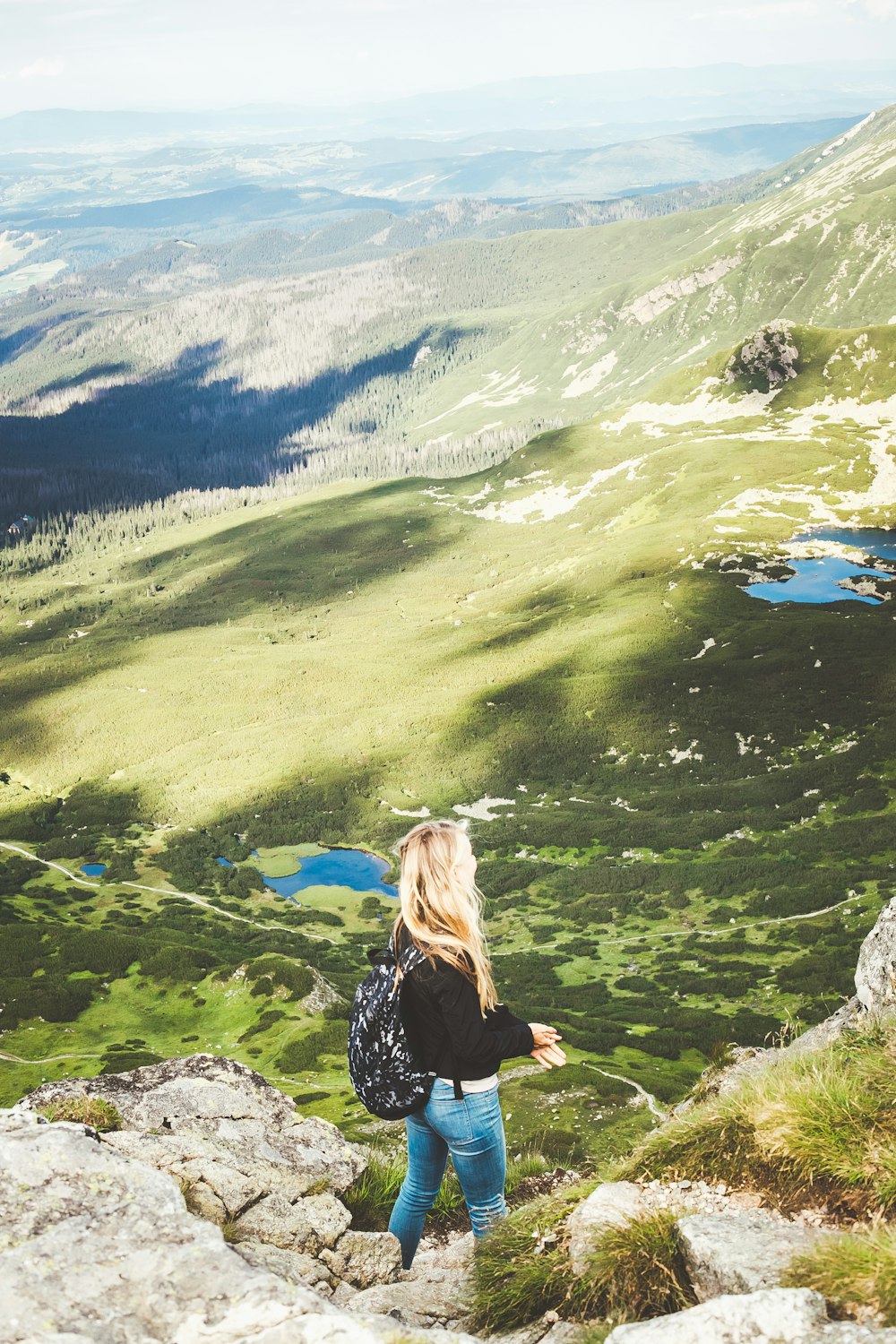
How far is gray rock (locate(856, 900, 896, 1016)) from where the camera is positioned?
15.4m

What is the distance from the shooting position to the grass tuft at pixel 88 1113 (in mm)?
11598

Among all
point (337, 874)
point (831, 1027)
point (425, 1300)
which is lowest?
point (337, 874)

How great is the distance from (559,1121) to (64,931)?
80.8 m

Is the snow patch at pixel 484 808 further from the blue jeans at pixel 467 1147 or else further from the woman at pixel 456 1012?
the woman at pixel 456 1012

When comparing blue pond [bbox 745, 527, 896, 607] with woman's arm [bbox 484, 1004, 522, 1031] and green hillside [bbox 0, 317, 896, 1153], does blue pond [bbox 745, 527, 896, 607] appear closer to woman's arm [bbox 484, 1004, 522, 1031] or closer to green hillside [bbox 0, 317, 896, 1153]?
green hillside [bbox 0, 317, 896, 1153]

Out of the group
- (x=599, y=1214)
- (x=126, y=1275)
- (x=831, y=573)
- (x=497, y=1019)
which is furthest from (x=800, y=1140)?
(x=831, y=573)

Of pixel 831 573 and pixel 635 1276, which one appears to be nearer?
pixel 635 1276

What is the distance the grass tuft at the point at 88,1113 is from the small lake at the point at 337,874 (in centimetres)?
11579

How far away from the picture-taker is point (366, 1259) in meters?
11.2

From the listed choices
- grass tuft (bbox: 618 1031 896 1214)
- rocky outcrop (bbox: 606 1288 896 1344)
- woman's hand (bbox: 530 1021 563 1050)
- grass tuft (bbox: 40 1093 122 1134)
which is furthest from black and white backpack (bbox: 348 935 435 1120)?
grass tuft (bbox: 40 1093 122 1134)

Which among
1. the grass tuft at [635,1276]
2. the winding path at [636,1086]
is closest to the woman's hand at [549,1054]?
the grass tuft at [635,1276]

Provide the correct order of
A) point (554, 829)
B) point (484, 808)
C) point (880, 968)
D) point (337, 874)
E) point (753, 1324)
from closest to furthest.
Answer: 1. point (753, 1324)
2. point (880, 968)
3. point (554, 829)
4. point (337, 874)
5. point (484, 808)

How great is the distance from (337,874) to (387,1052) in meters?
126

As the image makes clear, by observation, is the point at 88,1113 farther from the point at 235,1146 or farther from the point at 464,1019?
the point at 464,1019
